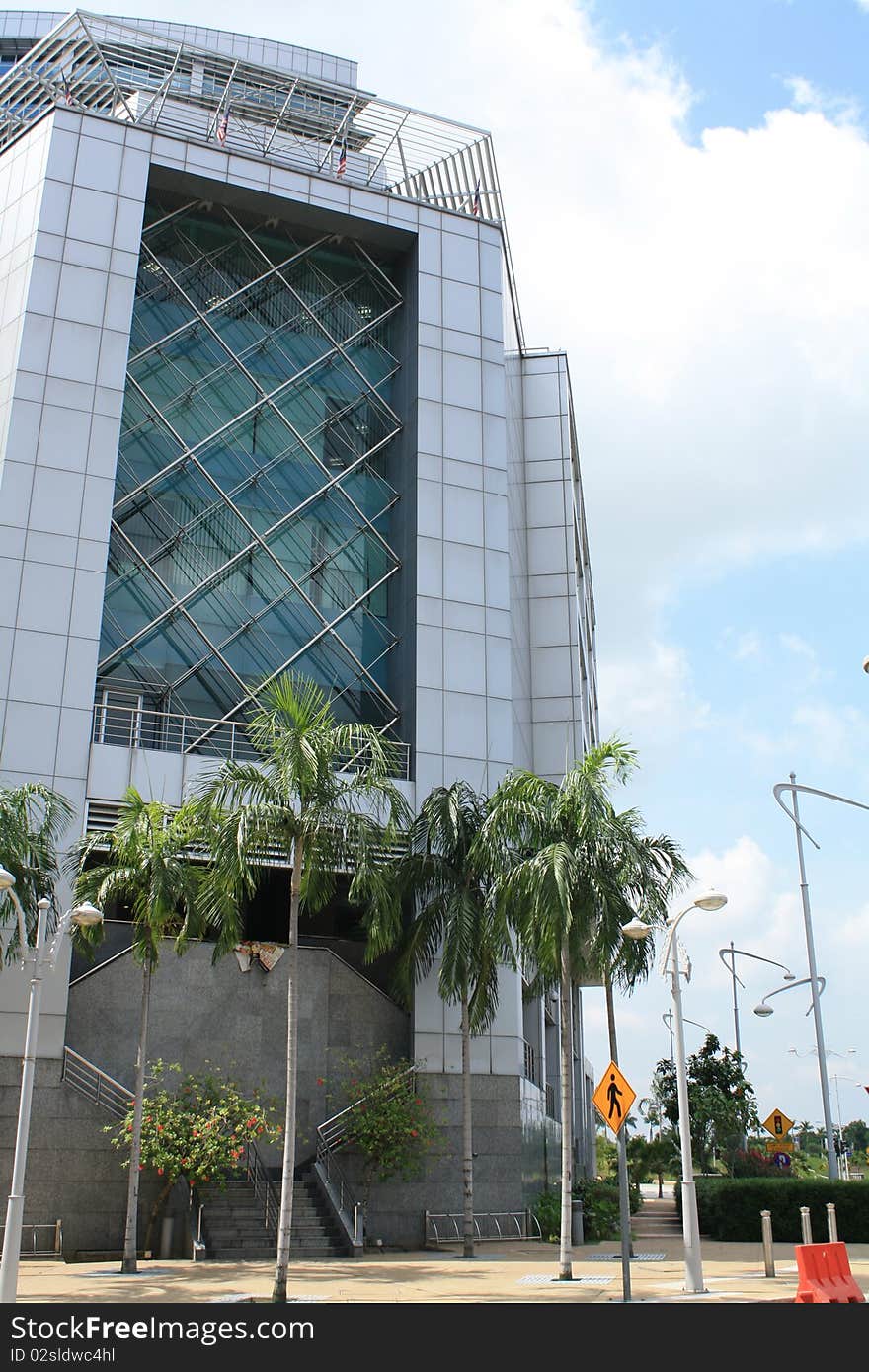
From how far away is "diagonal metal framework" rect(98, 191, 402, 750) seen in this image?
122 ft

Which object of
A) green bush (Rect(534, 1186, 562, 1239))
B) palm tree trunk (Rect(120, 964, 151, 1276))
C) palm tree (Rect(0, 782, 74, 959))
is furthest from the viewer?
green bush (Rect(534, 1186, 562, 1239))

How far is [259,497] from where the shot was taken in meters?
39.9

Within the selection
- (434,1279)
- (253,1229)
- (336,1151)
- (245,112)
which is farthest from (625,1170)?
(245,112)

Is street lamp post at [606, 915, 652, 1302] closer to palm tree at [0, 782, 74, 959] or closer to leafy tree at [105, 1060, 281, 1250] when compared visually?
leafy tree at [105, 1060, 281, 1250]

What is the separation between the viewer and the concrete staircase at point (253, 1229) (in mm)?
26219

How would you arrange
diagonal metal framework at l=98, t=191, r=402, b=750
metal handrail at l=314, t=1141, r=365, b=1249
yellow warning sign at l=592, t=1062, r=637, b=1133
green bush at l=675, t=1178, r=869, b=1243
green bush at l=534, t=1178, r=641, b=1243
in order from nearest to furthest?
yellow warning sign at l=592, t=1062, r=637, b=1133, metal handrail at l=314, t=1141, r=365, b=1249, green bush at l=534, t=1178, r=641, b=1243, green bush at l=675, t=1178, r=869, b=1243, diagonal metal framework at l=98, t=191, r=402, b=750

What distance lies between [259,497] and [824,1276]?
29.2m

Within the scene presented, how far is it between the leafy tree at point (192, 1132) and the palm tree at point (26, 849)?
470 centimetres

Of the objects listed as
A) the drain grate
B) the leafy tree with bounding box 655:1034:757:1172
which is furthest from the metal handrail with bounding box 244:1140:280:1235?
the leafy tree with bounding box 655:1034:757:1172

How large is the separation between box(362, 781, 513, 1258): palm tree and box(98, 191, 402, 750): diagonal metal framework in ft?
24.4

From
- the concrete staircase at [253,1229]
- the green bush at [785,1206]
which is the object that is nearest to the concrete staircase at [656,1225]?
the green bush at [785,1206]

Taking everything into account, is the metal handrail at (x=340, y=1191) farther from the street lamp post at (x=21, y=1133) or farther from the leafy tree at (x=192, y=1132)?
the street lamp post at (x=21, y=1133)

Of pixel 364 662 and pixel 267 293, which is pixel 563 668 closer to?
pixel 364 662

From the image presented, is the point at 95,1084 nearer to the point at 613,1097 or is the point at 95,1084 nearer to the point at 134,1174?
the point at 134,1174
